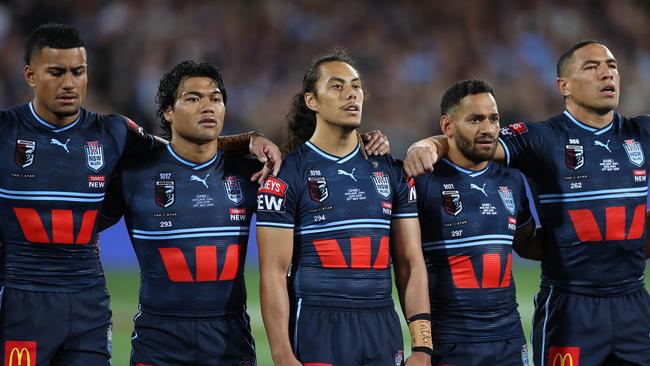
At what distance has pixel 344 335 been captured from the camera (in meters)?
5.34

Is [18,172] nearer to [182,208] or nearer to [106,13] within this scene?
[182,208]

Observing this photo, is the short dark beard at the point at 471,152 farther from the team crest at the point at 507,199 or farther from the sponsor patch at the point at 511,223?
the sponsor patch at the point at 511,223

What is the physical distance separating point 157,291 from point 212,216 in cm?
53

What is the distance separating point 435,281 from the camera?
5.85 meters

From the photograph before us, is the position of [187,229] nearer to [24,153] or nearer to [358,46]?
[24,153]

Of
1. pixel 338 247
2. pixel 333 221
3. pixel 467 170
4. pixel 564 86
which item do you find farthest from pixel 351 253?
pixel 564 86

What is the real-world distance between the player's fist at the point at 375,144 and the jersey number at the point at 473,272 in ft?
2.50

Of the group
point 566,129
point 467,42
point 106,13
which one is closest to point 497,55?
point 467,42

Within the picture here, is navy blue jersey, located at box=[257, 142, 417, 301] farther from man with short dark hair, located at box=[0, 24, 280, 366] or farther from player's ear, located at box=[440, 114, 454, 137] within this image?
player's ear, located at box=[440, 114, 454, 137]

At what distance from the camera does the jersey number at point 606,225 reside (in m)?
6.17

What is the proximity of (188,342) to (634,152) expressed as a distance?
3.10 metres

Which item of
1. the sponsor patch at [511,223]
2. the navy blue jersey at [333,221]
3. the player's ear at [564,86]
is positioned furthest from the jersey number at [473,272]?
the player's ear at [564,86]

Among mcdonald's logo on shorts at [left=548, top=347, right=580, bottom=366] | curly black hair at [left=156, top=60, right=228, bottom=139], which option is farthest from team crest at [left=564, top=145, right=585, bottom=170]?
curly black hair at [left=156, top=60, right=228, bottom=139]

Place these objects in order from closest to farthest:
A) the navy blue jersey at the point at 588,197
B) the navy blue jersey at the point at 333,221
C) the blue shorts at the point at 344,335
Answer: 1. the blue shorts at the point at 344,335
2. the navy blue jersey at the point at 333,221
3. the navy blue jersey at the point at 588,197
